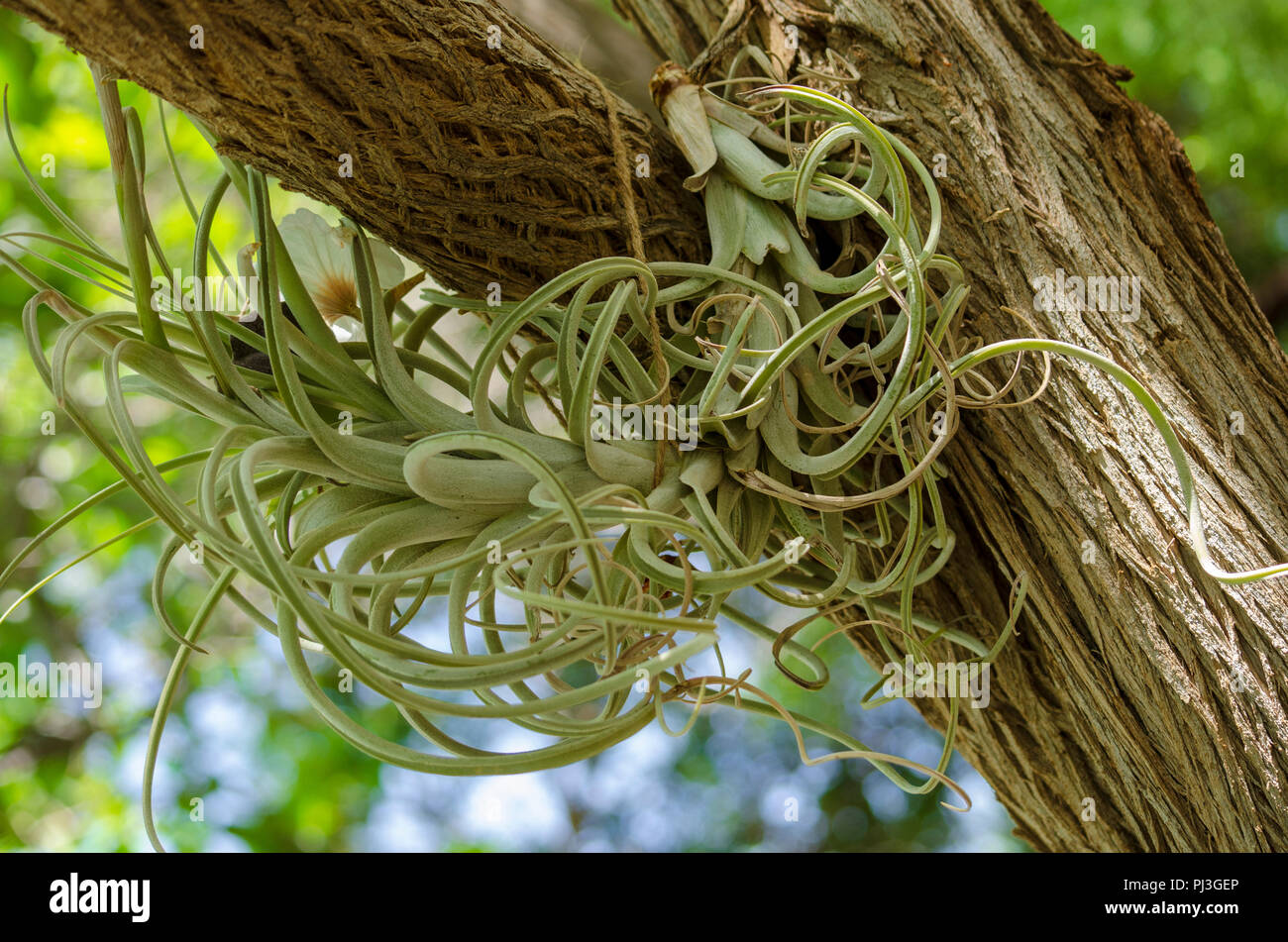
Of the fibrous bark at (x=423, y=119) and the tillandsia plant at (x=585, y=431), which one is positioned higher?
the fibrous bark at (x=423, y=119)

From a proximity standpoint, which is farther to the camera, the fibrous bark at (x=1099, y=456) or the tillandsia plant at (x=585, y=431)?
the fibrous bark at (x=1099, y=456)

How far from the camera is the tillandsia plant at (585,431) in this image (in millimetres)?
411

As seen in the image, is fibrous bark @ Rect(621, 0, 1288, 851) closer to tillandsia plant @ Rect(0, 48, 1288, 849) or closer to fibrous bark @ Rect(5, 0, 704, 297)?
tillandsia plant @ Rect(0, 48, 1288, 849)

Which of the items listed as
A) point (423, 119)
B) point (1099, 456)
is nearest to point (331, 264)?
point (423, 119)

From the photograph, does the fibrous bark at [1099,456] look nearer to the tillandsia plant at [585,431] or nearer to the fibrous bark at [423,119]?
the tillandsia plant at [585,431]

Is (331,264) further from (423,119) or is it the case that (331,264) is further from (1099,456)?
(1099,456)

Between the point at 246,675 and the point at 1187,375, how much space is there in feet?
6.13

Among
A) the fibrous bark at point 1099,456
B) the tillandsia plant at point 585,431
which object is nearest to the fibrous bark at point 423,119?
the tillandsia plant at point 585,431

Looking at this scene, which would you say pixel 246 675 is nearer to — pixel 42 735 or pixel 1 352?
pixel 42 735

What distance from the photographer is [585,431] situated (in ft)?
1.51

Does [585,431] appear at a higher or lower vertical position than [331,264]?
lower

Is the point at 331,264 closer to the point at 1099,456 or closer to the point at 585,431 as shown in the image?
the point at 585,431

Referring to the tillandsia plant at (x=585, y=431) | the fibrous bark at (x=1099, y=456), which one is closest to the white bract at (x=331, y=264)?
the tillandsia plant at (x=585, y=431)
